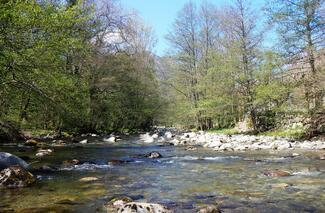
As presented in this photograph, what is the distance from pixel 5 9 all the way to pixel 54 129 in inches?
660

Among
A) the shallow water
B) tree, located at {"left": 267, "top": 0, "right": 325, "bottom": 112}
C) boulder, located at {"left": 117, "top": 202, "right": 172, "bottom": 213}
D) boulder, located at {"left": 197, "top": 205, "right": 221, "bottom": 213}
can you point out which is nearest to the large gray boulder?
the shallow water

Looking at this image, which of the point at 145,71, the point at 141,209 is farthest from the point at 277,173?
the point at 145,71

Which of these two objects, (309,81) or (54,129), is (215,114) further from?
(309,81)

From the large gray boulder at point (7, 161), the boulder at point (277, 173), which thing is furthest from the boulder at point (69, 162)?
the boulder at point (277, 173)

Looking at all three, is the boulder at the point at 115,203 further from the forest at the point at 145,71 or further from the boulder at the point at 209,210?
the forest at the point at 145,71

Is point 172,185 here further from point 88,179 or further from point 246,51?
point 246,51

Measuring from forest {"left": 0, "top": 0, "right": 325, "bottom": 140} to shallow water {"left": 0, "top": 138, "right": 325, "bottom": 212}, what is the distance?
303cm

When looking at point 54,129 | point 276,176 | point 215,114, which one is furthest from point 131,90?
point 276,176

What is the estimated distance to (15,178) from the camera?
7816 mm

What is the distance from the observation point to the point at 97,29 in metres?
28.4

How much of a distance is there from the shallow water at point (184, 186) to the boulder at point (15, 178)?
25cm

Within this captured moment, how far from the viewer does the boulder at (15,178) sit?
7.68 meters

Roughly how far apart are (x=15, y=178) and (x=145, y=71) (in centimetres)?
2988

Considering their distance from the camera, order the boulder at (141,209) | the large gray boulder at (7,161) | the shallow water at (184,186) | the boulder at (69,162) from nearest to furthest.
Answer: the boulder at (141,209)
the shallow water at (184,186)
the large gray boulder at (7,161)
the boulder at (69,162)
